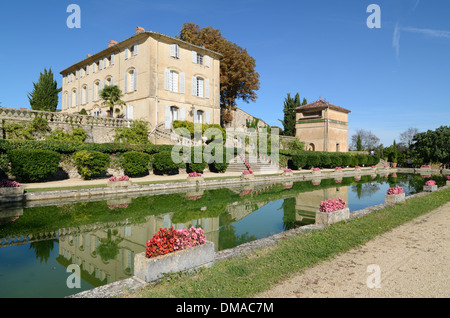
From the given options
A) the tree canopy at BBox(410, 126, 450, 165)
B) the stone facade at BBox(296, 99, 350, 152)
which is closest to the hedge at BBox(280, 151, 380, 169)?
the stone facade at BBox(296, 99, 350, 152)

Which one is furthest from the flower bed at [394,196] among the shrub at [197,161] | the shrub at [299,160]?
the shrub at [299,160]

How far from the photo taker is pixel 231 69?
33.3 m

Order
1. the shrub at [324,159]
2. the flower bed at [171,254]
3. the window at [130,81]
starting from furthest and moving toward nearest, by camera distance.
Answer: the shrub at [324,159] < the window at [130,81] < the flower bed at [171,254]

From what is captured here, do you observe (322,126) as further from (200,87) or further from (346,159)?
(200,87)

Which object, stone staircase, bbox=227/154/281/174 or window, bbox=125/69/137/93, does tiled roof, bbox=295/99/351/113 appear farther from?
window, bbox=125/69/137/93

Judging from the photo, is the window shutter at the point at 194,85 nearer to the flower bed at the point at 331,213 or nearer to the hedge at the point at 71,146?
the hedge at the point at 71,146

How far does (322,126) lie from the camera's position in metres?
37.2

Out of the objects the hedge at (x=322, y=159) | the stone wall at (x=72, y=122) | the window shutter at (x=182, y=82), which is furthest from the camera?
the hedge at (x=322, y=159)

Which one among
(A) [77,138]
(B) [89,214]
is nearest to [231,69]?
(A) [77,138]

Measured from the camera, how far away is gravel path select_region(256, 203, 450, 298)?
3.49 metres

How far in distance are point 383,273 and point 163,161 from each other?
1542cm

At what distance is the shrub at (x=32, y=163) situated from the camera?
43.3 ft

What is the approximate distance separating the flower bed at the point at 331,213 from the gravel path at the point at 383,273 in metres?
1.26

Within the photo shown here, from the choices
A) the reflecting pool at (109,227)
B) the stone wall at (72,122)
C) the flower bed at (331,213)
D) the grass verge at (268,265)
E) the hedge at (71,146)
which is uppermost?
the stone wall at (72,122)
